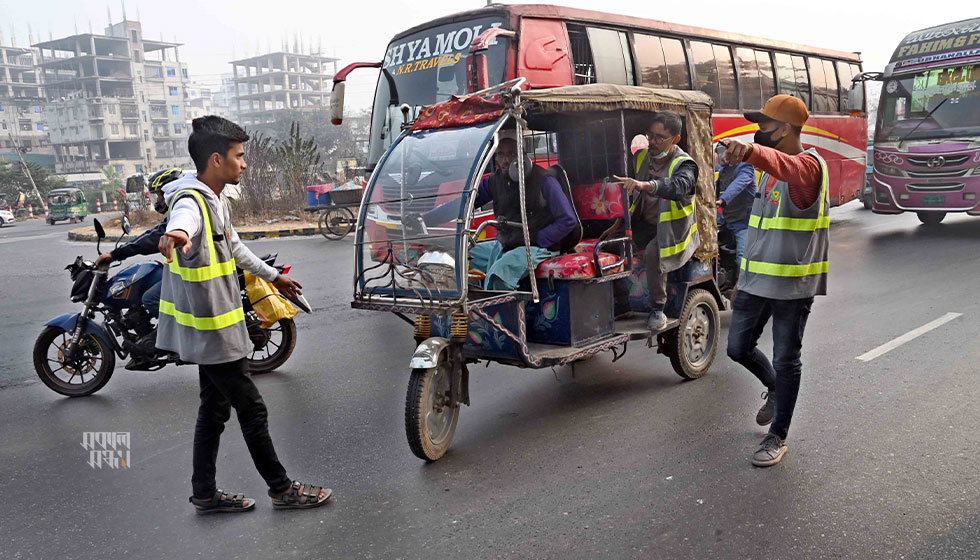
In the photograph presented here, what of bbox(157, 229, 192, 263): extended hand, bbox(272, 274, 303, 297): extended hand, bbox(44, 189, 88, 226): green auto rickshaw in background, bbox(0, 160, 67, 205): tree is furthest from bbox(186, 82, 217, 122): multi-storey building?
bbox(157, 229, 192, 263): extended hand

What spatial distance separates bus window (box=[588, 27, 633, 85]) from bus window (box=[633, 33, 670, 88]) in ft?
0.85

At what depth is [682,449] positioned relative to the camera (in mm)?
4309

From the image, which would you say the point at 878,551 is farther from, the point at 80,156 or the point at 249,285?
the point at 80,156

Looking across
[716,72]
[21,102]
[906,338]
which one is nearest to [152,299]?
[906,338]

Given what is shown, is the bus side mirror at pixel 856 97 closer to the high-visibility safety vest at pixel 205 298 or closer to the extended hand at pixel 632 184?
the extended hand at pixel 632 184

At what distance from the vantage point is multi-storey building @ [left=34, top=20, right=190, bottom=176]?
315 ft

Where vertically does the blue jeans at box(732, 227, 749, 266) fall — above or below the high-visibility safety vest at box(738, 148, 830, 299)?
below

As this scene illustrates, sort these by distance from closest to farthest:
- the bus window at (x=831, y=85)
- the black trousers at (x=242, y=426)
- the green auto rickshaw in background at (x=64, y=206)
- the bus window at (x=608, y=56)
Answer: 1. the black trousers at (x=242, y=426)
2. the bus window at (x=608, y=56)
3. the bus window at (x=831, y=85)
4. the green auto rickshaw in background at (x=64, y=206)

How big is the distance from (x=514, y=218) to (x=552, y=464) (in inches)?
70.5

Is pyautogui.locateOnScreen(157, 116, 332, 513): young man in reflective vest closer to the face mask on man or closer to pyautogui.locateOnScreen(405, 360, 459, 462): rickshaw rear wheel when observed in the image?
pyautogui.locateOnScreen(405, 360, 459, 462): rickshaw rear wheel

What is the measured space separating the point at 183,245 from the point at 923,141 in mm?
13070

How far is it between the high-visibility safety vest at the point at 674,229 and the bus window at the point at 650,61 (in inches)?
221

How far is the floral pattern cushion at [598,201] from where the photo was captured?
5.82 metres

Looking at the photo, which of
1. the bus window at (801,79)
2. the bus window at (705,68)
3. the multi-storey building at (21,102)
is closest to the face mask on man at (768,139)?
the bus window at (705,68)
